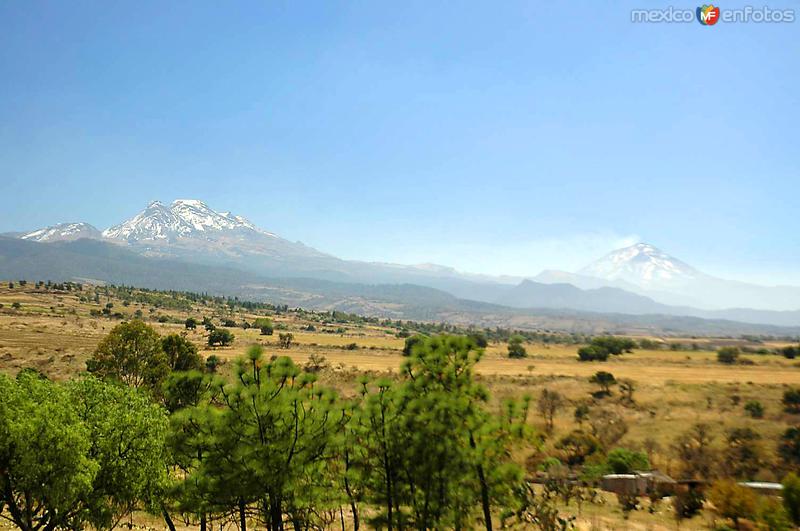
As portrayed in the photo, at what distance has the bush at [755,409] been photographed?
130 feet

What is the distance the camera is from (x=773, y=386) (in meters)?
50.1

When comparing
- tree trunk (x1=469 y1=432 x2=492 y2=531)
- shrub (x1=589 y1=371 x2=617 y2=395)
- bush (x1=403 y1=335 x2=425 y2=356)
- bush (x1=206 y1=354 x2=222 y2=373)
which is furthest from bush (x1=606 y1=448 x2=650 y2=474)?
bush (x1=206 y1=354 x2=222 y2=373)

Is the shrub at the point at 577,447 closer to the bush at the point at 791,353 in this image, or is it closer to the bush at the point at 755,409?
the bush at the point at 755,409

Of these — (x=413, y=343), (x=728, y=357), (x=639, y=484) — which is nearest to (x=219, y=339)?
(x=413, y=343)

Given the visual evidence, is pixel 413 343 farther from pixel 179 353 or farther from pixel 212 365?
pixel 212 365

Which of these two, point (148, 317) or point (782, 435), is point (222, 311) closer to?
point (148, 317)

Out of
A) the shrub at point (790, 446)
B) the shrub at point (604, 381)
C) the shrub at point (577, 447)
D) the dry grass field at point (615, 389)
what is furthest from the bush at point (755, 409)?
the shrub at point (577, 447)

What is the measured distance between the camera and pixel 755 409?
4053 cm

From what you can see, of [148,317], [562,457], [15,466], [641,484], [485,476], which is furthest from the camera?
[148,317]

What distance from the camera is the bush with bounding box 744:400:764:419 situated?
3975 centimetres

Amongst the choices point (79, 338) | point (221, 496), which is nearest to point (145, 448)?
point (221, 496)

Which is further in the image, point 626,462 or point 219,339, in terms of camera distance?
point 219,339

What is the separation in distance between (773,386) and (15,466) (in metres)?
64.6

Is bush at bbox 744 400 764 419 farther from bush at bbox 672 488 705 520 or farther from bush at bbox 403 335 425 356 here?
bush at bbox 403 335 425 356
